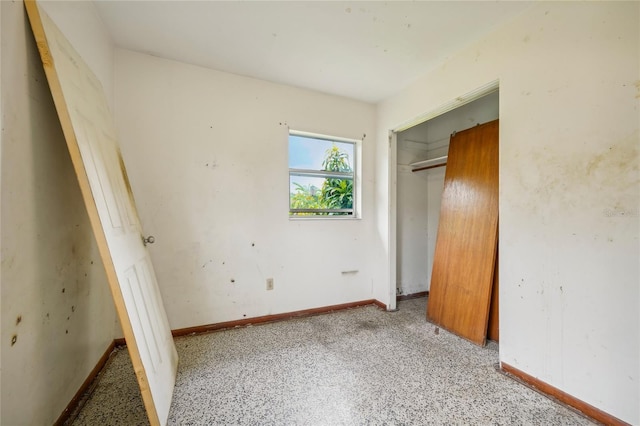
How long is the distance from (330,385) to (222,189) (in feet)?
5.94

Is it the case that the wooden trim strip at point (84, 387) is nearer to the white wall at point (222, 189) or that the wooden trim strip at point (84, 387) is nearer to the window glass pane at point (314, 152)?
the white wall at point (222, 189)

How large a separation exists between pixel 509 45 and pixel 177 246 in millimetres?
2968

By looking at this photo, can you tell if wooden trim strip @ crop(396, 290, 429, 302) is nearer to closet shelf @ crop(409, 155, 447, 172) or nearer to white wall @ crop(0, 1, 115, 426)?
closet shelf @ crop(409, 155, 447, 172)

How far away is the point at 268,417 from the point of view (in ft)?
4.44

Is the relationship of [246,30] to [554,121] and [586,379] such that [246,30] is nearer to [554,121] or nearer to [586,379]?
[554,121]

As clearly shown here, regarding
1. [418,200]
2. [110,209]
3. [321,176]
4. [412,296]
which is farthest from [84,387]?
[418,200]

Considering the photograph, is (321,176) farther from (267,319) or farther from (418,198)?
(267,319)

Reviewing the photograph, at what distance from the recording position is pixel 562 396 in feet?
4.83

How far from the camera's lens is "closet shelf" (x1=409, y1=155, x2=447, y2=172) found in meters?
3.01

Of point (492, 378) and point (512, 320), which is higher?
point (512, 320)

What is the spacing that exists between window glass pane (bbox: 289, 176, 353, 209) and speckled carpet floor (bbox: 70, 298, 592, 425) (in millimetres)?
1311

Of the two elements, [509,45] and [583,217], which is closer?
[583,217]

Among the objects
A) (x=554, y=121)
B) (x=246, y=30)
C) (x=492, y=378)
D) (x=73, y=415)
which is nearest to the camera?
(x=73, y=415)

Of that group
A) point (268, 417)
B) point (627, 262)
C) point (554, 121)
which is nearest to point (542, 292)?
point (627, 262)
